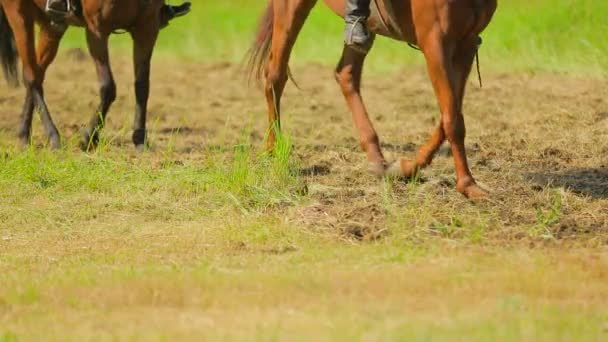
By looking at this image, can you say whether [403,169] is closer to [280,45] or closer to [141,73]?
[280,45]

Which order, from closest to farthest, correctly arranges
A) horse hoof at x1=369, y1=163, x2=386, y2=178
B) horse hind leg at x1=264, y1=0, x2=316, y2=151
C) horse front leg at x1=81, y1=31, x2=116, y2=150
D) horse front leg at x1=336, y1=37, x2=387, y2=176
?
Result: horse hoof at x1=369, y1=163, x2=386, y2=178
horse front leg at x1=336, y1=37, x2=387, y2=176
horse hind leg at x1=264, y1=0, x2=316, y2=151
horse front leg at x1=81, y1=31, x2=116, y2=150

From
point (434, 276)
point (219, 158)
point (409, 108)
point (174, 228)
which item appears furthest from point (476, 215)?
point (409, 108)

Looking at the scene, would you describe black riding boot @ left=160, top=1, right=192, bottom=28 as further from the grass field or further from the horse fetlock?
the grass field

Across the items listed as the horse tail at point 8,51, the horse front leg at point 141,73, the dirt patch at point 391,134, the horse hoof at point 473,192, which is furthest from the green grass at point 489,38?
the horse hoof at point 473,192

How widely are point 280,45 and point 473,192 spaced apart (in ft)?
8.21

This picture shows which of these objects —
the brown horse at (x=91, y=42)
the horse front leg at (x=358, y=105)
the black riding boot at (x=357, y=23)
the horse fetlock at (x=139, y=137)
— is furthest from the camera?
the horse fetlock at (x=139, y=137)

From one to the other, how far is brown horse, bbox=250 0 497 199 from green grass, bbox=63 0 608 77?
489cm

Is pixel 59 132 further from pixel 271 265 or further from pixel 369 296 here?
pixel 369 296

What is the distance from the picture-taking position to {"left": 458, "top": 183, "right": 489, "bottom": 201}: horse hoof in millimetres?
8711

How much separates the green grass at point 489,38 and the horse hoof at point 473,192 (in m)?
5.97

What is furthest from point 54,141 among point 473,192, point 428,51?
point 473,192

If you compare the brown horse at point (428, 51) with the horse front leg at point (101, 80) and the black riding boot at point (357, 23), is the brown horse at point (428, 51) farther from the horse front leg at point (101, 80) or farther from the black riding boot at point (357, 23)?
the horse front leg at point (101, 80)

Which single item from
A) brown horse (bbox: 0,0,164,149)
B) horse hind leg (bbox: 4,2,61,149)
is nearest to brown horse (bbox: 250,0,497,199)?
brown horse (bbox: 0,0,164,149)

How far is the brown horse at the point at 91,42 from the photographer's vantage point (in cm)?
1150
